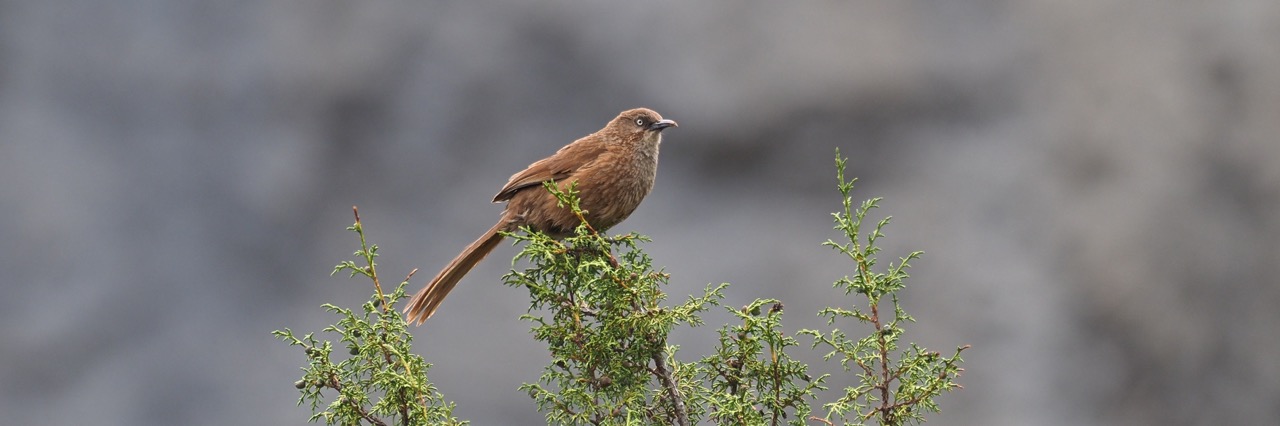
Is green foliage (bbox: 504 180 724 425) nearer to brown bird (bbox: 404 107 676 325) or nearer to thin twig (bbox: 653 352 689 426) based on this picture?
thin twig (bbox: 653 352 689 426)

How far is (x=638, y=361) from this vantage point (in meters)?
2.99

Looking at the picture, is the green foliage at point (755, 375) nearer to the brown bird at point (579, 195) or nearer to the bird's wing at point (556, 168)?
the brown bird at point (579, 195)

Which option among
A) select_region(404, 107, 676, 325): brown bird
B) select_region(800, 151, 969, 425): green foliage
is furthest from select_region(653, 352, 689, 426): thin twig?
select_region(404, 107, 676, 325): brown bird

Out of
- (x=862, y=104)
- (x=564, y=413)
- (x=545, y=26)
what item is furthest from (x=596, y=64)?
(x=564, y=413)

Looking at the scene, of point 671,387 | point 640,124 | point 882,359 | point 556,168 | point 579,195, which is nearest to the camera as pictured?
point 882,359

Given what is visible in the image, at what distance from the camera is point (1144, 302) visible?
10.4 meters

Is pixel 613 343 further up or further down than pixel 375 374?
further up

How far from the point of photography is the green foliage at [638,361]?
109 inches

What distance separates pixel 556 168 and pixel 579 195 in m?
0.30

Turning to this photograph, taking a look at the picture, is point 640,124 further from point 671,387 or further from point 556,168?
point 671,387

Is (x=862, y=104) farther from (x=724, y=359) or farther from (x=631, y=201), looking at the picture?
(x=724, y=359)

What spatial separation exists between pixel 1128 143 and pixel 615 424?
30.1ft

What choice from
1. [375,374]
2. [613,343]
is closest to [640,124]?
[613,343]

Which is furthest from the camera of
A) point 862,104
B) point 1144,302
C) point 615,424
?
point 862,104
